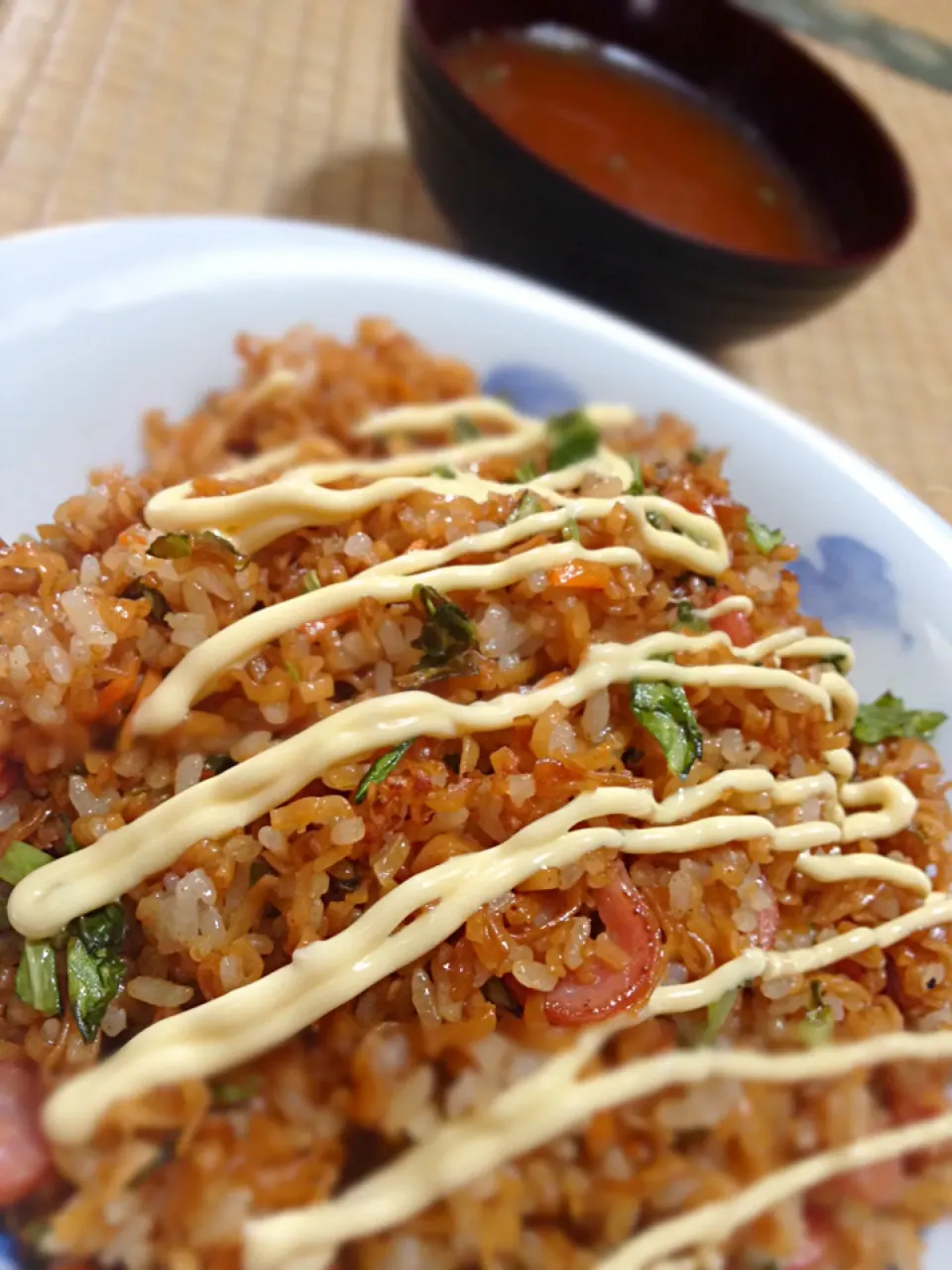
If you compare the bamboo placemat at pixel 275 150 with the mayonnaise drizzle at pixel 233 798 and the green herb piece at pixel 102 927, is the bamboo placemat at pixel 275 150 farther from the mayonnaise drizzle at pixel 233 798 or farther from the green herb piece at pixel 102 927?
the green herb piece at pixel 102 927

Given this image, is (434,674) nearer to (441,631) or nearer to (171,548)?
(441,631)

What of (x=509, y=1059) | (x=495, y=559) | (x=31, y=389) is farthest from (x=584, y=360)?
(x=509, y=1059)

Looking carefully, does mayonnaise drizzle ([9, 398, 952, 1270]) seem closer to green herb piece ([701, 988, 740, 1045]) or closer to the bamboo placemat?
green herb piece ([701, 988, 740, 1045])

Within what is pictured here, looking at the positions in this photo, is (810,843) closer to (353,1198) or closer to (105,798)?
(353,1198)

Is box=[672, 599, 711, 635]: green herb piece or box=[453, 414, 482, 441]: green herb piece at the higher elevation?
box=[672, 599, 711, 635]: green herb piece

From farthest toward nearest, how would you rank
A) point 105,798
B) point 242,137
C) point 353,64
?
point 353,64
point 242,137
point 105,798

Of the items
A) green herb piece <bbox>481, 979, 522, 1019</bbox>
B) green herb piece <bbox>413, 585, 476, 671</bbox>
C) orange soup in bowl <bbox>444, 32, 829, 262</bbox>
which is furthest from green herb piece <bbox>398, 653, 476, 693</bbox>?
orange soup in bowl <bbox>444, 32, 829, 262</bbox>

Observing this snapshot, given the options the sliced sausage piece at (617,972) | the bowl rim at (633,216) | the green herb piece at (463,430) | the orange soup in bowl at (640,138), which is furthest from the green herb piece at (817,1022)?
the orange soup in bowl at (640,138)

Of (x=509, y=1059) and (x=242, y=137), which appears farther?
(x=242, y=137)
